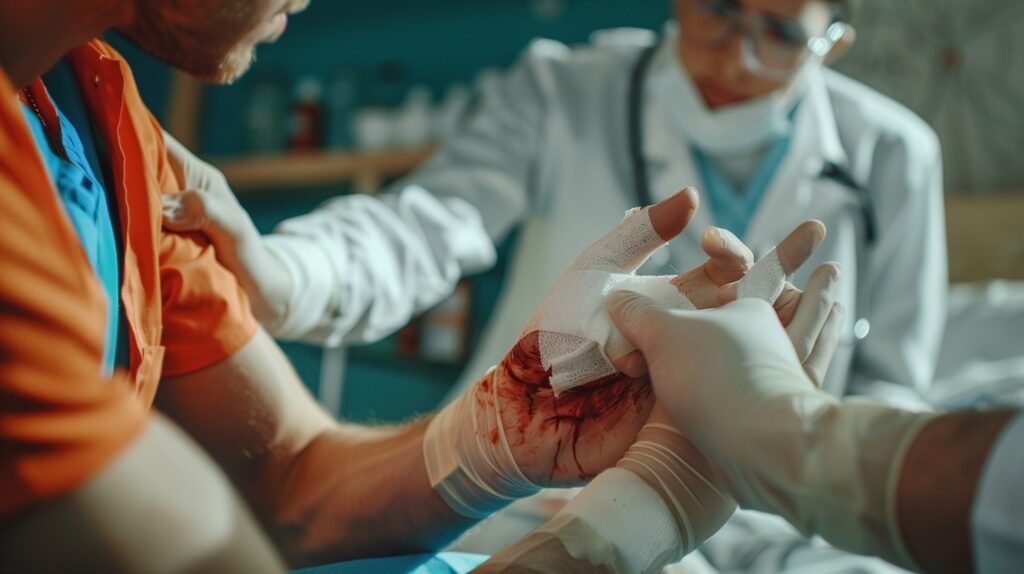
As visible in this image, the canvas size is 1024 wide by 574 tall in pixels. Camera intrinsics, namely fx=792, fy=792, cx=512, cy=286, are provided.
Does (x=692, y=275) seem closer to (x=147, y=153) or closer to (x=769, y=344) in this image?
(x=769, y=344)

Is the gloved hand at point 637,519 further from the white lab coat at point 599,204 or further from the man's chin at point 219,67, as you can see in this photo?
the white lab coat at point 599,204

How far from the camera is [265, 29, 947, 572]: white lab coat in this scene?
123 cm

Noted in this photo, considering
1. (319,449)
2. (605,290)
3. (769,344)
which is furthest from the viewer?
(319,449)

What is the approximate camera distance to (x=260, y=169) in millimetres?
2391

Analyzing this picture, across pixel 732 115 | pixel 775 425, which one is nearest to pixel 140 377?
pixel 775 425

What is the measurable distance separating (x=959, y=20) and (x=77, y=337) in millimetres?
1879

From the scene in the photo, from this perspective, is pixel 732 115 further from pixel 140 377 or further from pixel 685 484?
pixel 140 377

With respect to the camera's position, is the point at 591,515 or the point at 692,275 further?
the point at 692,275

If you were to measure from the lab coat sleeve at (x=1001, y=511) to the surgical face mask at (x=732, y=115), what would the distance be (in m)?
0.95

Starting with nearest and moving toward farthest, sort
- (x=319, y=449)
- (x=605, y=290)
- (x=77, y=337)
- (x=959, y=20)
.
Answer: (x=77, y=337) < (x=605, y=290) < (x=319, y=449) < (x=959, y=20)

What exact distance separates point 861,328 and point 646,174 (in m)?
0.46

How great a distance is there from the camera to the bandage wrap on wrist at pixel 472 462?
25.7 inches

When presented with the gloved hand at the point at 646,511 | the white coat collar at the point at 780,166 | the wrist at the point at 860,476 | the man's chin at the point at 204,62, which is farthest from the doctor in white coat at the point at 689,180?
the wrist at the point at 860,476

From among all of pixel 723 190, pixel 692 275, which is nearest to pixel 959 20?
pixel 723 190
